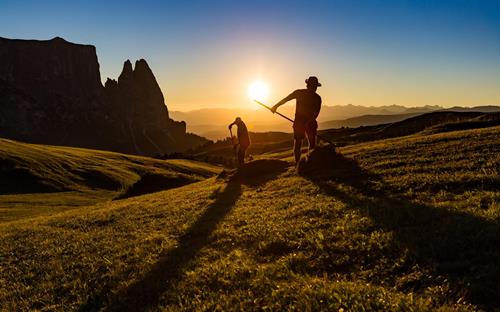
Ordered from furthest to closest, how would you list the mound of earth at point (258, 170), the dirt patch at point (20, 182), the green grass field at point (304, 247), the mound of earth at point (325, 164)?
the dirt patch at point (20, 182) < the mound of earth at point (258, 170) < the mound of earth at point (325, 164) < the green grass field at point (304, 247)

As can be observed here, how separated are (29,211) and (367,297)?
Result: 1625 inches

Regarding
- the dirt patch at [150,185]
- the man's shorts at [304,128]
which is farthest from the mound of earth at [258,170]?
the dirt patch at [150,185]

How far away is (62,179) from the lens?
6006 cm

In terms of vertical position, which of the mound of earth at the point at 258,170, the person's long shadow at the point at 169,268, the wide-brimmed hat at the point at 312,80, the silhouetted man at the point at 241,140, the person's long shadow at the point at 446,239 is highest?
the wide-brimmed hat at the point at 312,80

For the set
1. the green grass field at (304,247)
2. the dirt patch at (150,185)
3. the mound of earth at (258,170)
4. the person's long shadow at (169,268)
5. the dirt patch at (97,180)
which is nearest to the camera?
the green grass field at (304,247)

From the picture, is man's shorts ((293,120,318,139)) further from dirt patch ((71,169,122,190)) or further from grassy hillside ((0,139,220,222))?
dirt patch ((71,169,122,190))

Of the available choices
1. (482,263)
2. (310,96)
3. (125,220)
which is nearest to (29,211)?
(125,220)

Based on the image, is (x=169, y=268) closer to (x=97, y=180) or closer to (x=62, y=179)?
(x=62, y=179)

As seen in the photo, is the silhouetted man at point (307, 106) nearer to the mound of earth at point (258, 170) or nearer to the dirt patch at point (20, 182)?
the mound of earth at point (258, 170)

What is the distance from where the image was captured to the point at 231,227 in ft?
47.6

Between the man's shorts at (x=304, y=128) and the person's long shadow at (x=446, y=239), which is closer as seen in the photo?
the person's long shadow at (x=446, y=239)

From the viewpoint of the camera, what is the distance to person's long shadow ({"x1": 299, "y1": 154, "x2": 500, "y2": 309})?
7.14m

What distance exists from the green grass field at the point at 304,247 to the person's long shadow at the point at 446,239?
0.10ft

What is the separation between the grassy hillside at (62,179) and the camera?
45469mm
